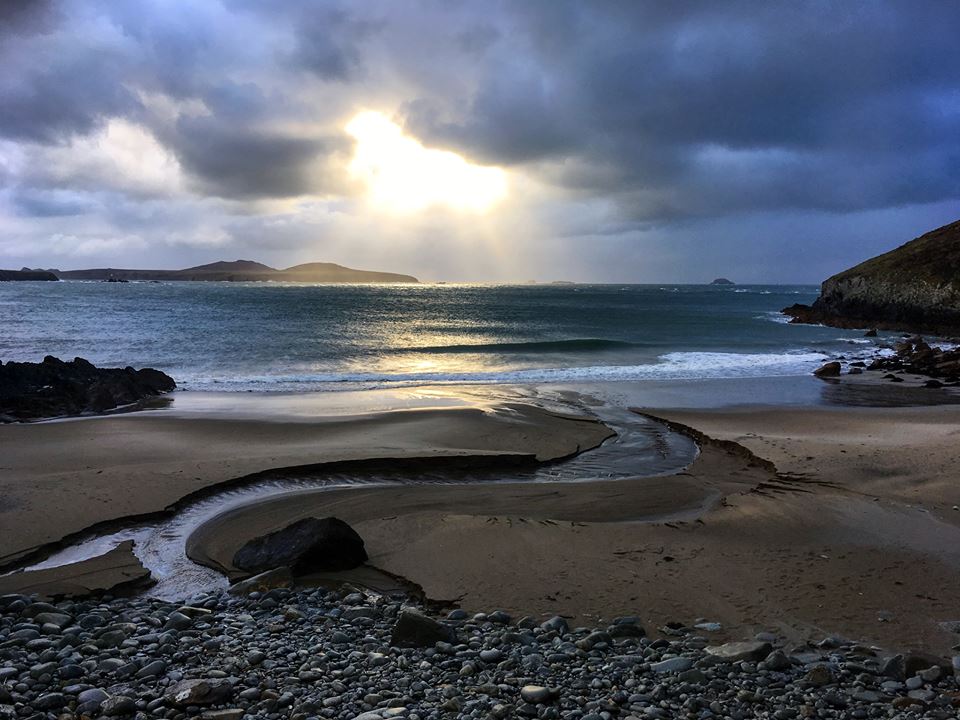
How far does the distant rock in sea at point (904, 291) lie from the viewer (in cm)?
4403

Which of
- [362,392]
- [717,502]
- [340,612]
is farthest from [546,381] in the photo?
[340,612]

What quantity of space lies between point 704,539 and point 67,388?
18173 mm

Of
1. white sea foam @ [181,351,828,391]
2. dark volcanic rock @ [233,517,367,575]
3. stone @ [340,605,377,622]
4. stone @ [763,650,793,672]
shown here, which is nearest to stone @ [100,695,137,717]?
stone @ [340,605,377,622]

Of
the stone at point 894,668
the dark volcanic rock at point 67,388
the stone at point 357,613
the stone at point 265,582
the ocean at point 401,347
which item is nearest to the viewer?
the stone at point 894,668

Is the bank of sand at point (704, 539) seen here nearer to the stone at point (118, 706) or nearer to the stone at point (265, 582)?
the stone at point (265, 582)

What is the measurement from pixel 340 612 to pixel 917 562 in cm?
A: 641

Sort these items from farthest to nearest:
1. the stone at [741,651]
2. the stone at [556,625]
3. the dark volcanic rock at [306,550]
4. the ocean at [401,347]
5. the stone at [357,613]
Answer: the ocean at [401,347] → the dark volcanic rock at [306,550] → the stone at [357,613] → the stone at [556,625] → the stone at [741,651]

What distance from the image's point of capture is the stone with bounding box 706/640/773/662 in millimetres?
4770

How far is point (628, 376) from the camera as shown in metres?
24.2

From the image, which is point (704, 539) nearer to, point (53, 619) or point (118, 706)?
point (118, 706)

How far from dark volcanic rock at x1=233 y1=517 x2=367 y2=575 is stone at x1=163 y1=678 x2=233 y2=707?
2207 mm

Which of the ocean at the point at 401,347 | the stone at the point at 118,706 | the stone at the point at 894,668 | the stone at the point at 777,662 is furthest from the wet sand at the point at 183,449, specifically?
the stone at the point at 894,668

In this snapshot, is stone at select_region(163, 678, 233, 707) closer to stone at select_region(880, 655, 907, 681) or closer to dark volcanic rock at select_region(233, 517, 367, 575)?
dark volcanic rock at select_region(233, 517, 367, 575)

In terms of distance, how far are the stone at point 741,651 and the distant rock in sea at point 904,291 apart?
1880 inches
